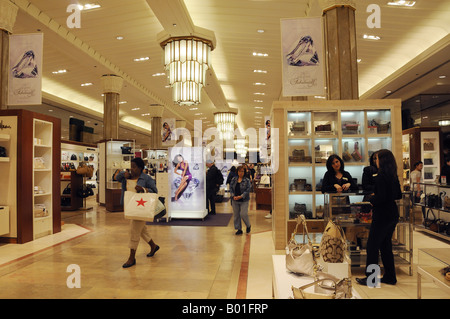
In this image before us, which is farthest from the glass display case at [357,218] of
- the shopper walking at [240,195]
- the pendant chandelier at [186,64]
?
the pendant chandelier at [186,64]

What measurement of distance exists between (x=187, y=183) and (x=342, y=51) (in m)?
5.06

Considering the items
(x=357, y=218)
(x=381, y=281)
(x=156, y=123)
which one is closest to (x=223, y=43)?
(x=357, y=218)

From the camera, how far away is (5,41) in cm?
662

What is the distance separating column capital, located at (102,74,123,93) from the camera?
39.2 feet

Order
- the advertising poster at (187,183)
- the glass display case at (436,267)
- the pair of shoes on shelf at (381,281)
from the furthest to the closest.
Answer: the advertising poster at (187,183) → the pair of shoes on shelf at (381,281) → the glass display case at (436,267)

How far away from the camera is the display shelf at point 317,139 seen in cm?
538

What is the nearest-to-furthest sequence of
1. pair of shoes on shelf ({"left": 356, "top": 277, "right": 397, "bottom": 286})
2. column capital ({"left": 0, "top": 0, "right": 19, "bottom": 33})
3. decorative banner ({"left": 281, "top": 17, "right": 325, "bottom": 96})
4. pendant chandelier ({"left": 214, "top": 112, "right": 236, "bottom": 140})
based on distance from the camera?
pair of shoes on shelf ({"left": 356, "top": 277, "right": 397, "bottom": 286})
decorative banner ({"left": 281, "top": 17, "right": 325, "bottom": 96})
column capital ({"left": 0, "top": 0, "right": 19, "bottom": 33})
pendant chandelier ({"left": 214, "top": 112, "right": 236, "bottom": 140})

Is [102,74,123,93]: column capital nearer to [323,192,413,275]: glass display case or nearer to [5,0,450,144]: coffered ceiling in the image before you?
[5,0,450,144]: coffered ceiling

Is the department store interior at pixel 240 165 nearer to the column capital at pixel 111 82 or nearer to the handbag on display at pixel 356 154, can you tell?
the handbag on display at pixel 356 154

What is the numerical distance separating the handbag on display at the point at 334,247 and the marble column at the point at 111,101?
37.6ft

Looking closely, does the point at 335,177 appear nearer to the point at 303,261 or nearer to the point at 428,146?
the point at 303,261

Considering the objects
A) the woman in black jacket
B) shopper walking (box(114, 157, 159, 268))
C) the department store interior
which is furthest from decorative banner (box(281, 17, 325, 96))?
shopper walking (box(114, 157, 159, 268))

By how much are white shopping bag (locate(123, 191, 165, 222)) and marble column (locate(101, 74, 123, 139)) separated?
862cm

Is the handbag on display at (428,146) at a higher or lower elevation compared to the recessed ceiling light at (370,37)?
lower
